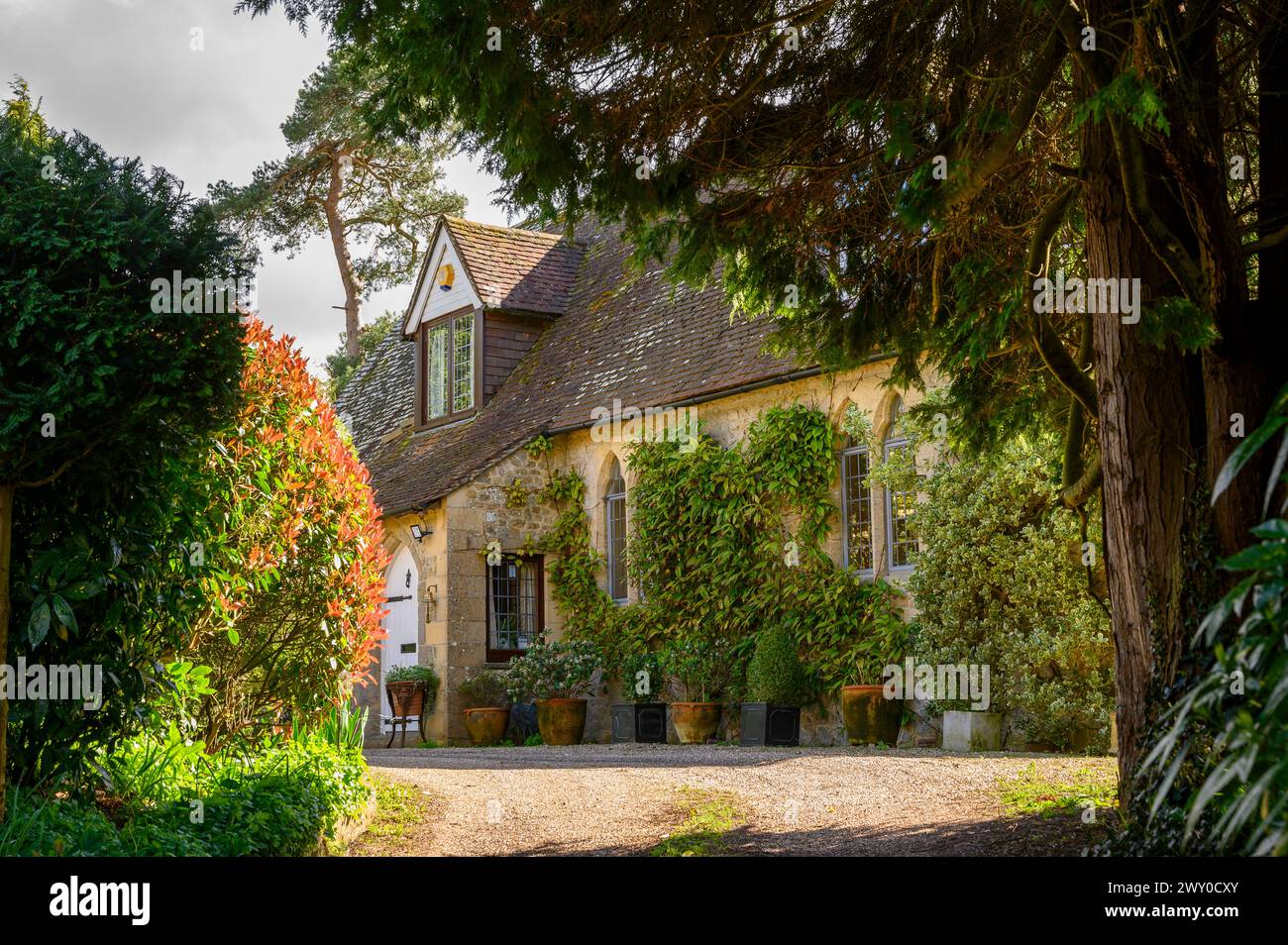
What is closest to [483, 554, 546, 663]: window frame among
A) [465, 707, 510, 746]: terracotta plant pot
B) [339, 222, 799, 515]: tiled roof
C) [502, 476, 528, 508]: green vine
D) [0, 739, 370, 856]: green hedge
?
[502, 476, 528, 508]: green vine

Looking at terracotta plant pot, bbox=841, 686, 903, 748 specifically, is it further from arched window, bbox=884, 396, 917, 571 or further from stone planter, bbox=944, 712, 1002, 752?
arched window, bbox=884, 396, 917, 571

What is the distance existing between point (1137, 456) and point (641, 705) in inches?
422

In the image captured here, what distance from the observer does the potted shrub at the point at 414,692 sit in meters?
18.0

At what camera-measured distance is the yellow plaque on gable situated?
71.1ft

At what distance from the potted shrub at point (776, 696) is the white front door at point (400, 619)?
6.30m

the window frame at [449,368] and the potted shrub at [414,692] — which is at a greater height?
the window frame at [449,368]

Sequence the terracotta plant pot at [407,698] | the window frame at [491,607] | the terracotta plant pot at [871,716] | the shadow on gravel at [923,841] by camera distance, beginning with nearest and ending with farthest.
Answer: the shadow on gravel at [923,841], the terracotta plant pot at [871,716], the terracotta plant pot at [407,698], the window frame at [491,607]

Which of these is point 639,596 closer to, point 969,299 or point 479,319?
point 479,319

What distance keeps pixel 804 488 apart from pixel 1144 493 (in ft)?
29.9

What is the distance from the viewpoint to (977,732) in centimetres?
1271

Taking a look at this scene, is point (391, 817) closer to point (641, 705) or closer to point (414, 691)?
point (641, 705)

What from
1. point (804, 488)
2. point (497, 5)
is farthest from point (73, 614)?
point (804, 488)

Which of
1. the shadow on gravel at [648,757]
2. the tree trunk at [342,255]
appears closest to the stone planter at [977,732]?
the shadow on gravel at [648,757]

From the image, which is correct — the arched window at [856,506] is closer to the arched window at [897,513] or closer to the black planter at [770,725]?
the arched window at [897,513]
